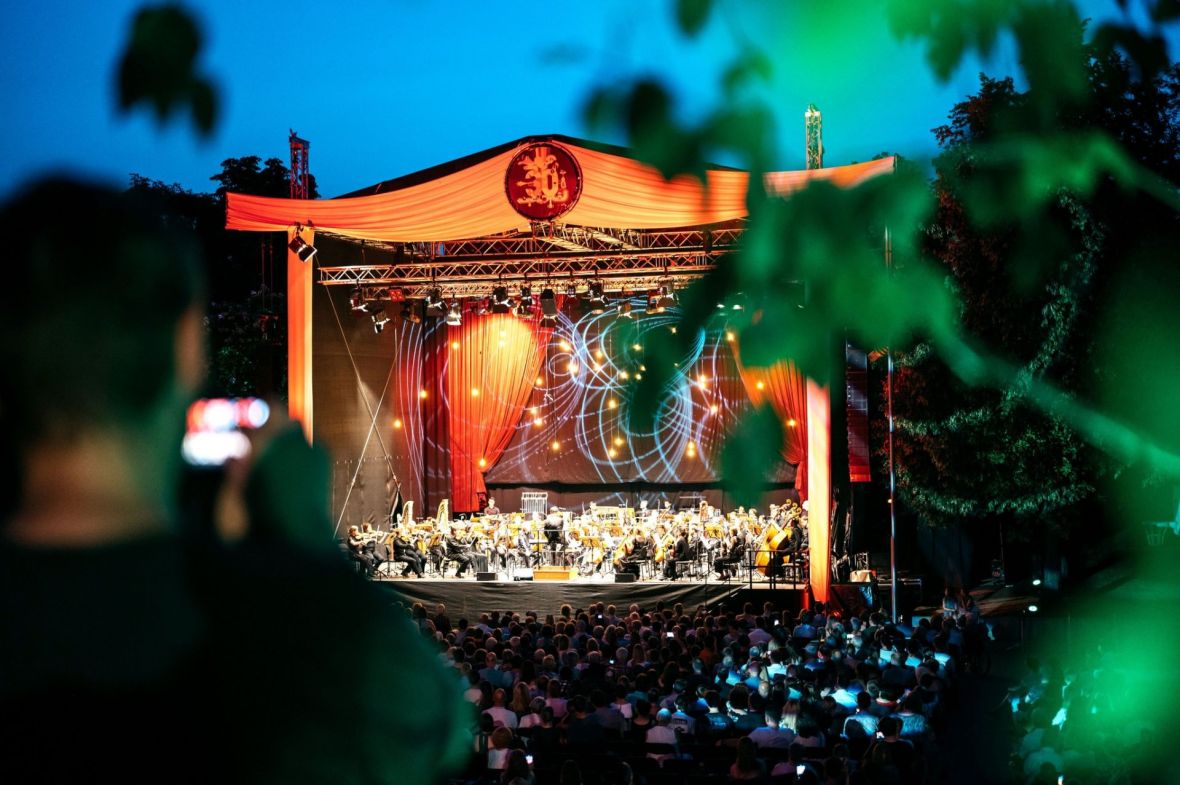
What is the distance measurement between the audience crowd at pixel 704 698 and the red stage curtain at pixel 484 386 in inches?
438

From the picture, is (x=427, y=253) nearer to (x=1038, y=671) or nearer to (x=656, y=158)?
(x=1038, y=671)

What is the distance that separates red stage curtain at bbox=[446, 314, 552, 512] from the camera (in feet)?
80.3

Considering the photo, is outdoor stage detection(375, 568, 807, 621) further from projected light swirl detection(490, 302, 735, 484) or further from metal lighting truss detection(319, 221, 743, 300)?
projected light swirl detection(490, 302, 735, 484)

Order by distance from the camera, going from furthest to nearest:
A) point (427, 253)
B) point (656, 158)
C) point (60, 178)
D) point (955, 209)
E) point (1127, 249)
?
1. point (427, 253)
2. point (955, 209)
3. point (1127, 249)
4. point (656, 158)
5. point (60, 178)

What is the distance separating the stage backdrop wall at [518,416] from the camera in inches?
892

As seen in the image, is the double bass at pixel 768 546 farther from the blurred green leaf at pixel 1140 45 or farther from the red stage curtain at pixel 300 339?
the blurred green leaf at pixel 1140 45

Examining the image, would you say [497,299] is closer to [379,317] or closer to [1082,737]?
[379,317]

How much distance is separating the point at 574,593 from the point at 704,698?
28.3ft

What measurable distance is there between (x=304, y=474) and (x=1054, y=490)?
18922 mm

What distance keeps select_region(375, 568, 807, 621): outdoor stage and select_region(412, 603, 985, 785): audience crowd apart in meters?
3.14

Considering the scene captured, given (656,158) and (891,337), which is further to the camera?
(891,337)

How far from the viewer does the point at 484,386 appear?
80.8 ft

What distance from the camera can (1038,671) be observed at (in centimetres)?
1002

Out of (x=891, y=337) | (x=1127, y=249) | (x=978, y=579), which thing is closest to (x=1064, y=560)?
(x=978, y=579)
